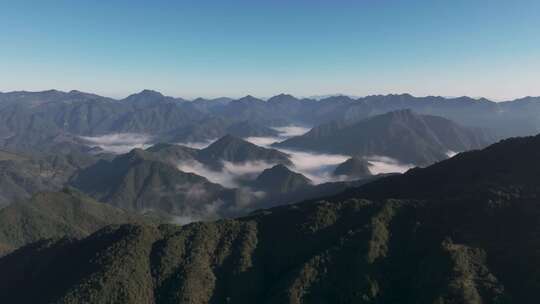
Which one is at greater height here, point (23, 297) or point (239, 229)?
point (239, 229)

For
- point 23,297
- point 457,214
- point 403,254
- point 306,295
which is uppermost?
point 457,214

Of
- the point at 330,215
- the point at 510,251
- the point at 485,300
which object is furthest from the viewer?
the point at 330,215

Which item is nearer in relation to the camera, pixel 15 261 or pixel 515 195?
pixel 515 195

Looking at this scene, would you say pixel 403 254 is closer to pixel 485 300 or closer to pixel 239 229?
pixel 485 300

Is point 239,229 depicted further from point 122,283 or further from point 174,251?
point 122,283

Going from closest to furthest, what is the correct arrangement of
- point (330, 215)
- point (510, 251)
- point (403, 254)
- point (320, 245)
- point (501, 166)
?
1. point (510, 251)
2. point (403, 254)
3. point (320, 245)
4. point (330, 215)
5. point (501, 166)

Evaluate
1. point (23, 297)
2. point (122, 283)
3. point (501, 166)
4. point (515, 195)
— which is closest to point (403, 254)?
point (515, 195)
